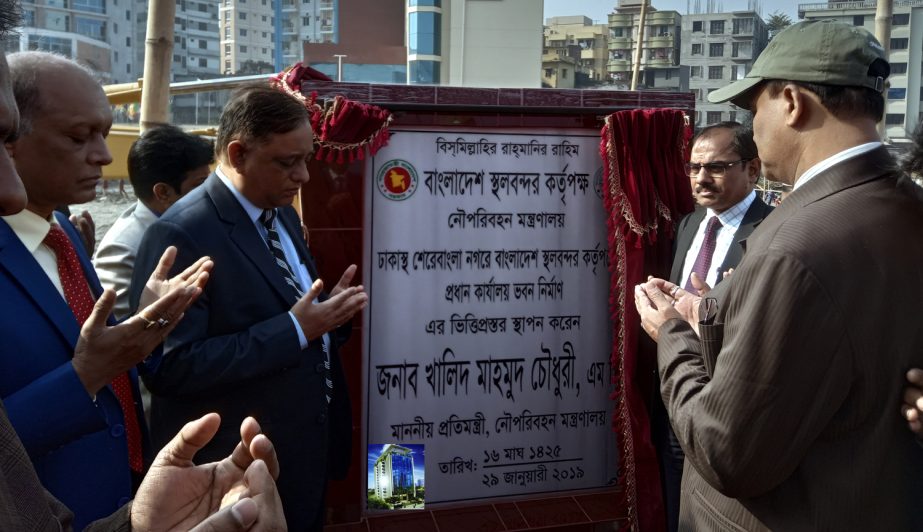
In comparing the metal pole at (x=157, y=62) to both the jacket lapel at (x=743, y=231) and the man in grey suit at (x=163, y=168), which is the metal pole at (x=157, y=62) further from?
the jacket lapel at (x=743, y=231)

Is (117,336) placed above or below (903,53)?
below

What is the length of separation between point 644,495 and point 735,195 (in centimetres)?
137

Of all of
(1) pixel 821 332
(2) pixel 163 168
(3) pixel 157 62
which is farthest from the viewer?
(3) pixel 157 62

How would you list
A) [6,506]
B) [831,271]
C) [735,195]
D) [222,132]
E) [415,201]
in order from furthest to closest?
[735,195] → [415,201] → [222,132] → [831,271] → [6,506]

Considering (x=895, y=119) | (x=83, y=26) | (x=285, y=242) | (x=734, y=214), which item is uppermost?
(x=83, y=26)

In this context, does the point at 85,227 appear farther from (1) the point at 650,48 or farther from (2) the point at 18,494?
(1) the point at 650,48

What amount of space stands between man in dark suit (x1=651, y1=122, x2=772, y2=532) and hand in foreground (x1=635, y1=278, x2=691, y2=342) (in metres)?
1.22

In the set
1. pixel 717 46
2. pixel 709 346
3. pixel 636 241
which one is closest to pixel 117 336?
pixel 709 346

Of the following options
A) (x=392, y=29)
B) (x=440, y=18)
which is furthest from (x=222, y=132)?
(x=392, y=29)

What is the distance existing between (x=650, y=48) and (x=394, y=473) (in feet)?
248

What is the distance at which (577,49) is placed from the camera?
74.3 metres

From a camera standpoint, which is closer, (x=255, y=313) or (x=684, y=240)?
(x=255, y=313)

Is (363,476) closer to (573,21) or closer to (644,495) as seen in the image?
(644,495)

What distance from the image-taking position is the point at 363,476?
3301 mm
